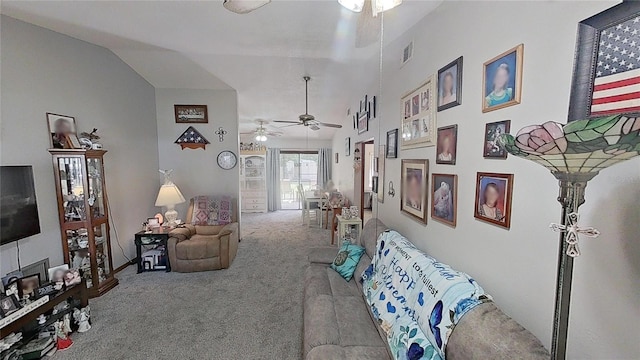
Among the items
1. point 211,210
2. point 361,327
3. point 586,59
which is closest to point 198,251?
point 211,210

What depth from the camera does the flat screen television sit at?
194 cm

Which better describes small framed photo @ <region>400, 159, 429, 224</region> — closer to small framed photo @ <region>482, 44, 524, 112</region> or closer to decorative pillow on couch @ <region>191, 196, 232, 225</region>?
small framed photo @ <region>482, 44, 524, 112</region>

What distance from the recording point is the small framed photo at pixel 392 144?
259 cm

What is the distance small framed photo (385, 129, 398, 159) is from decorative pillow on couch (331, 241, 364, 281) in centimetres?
104

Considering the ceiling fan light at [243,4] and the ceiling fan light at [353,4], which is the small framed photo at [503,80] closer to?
the ceiling fan light at [353,4]

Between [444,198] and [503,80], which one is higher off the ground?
[503,80]

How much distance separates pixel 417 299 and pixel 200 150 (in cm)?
407

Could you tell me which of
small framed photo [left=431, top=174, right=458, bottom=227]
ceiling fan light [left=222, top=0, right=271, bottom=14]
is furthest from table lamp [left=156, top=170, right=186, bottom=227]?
small framed photo [left=431, top=174, right=458, bottom=227]

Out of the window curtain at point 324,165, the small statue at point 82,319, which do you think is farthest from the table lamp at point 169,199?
the window curtain at point 324,165

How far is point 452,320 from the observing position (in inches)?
43.4

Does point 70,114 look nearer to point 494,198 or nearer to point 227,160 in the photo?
point 227,160

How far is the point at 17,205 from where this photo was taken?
80.3 inches

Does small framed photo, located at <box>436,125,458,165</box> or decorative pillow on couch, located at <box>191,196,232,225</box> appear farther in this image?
decorative pillow on couch, located at <box>191,196,232,225</box>

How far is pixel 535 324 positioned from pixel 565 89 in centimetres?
93
